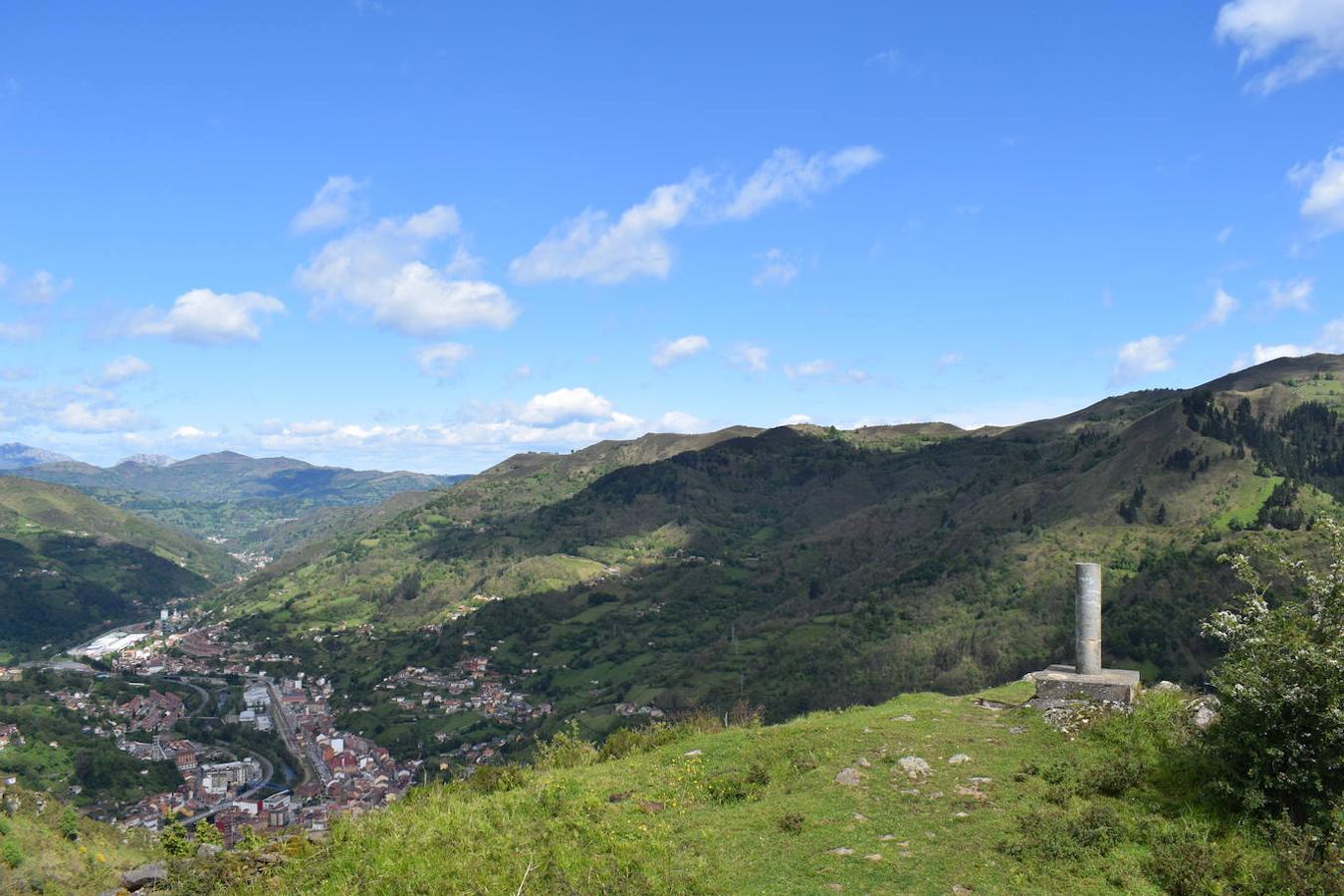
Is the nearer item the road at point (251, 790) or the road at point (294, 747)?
the road at point (251, 790)

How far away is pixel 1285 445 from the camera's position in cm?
16562

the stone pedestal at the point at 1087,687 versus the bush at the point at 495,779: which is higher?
the stone pedestal at the point at 1087,687

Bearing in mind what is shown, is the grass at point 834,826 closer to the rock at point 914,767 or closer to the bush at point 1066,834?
the bush at point 1066,834

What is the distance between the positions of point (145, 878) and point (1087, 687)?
974 inches

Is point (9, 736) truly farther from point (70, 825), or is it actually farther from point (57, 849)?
point (57, 849)

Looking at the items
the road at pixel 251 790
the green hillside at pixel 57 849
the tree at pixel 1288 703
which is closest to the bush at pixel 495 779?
the green hillside at pixel 57 849

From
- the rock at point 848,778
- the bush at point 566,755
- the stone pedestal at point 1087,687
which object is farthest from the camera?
the bush at point 566,755

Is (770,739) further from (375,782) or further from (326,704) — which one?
(326,704)

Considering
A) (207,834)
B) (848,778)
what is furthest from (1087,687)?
(207,834)

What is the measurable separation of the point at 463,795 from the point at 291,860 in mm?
6674

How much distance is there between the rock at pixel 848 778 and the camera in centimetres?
1891

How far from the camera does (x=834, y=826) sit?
54.2 feet

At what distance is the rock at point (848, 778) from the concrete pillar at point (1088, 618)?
→ 9.43m

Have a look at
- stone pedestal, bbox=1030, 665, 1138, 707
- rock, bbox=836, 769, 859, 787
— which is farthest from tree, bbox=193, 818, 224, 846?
stone pedestal, bbox=1030, 665, 1138, 707
